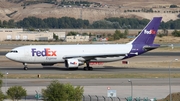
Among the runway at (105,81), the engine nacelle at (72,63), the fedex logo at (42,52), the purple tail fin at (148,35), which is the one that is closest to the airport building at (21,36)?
the runway at (105,81)

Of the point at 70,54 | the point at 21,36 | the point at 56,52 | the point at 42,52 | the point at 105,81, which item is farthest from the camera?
the point at 21,36

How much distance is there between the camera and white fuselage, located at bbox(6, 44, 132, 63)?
91375 mm

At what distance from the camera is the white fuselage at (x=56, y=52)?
9138 cm

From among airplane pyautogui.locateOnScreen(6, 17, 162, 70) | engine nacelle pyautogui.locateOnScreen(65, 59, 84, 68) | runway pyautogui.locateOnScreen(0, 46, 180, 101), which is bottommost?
runway pyautogui.locateOnScreen(0, 46, 180, 101)

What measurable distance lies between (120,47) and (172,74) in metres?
12.2

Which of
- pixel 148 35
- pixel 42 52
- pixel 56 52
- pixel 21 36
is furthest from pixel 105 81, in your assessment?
pixel 21 36

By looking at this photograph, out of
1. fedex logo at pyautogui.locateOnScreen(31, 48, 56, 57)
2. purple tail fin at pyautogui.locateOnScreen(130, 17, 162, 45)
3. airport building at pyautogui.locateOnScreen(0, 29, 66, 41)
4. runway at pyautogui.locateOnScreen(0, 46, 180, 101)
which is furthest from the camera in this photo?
airport building at pyautogui.locateOnScreen(0, 29, 66, 41)

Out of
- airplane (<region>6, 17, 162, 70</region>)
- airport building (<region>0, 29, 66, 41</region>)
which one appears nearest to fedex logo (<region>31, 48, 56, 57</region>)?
airplane (<region>6, 17, 162, 70</region>)

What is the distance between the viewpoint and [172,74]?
84625 millimetres

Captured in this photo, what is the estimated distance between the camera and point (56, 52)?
303ft

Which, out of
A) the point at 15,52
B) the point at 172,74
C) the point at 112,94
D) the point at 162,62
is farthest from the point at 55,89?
the point at 162,62

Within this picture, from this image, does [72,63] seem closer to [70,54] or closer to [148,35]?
[70,54]

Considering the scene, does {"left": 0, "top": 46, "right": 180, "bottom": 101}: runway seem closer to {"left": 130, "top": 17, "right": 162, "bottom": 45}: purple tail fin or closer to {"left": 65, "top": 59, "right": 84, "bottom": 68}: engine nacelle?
{"left": 65, "top": 59, "right": 84, "bottom": 68}: engine nacelle

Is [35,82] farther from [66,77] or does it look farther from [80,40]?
[80,40]
